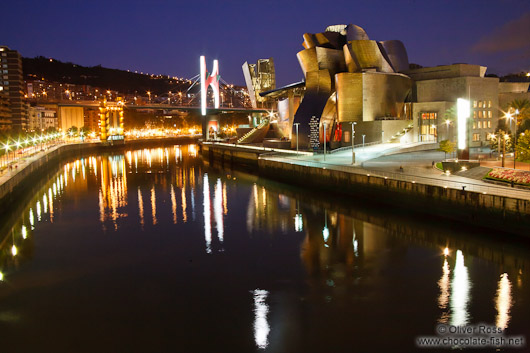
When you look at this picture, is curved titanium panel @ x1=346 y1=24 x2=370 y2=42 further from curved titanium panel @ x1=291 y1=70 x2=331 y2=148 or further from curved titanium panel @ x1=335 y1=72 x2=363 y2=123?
curved titanium panel @ x1=335 y1=72 x2=363 y2=123

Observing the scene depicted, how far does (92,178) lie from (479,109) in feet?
83.4

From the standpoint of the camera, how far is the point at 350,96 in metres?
33.1

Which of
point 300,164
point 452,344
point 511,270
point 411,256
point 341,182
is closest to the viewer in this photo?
point 452,344

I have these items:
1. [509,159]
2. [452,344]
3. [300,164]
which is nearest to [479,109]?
[509,159]

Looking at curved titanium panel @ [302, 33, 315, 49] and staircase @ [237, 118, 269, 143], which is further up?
curved titanium panel @ [302, 33, 315, 49]

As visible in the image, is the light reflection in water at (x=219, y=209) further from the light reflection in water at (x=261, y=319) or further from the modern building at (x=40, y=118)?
the modern building at (x=40, y=118)

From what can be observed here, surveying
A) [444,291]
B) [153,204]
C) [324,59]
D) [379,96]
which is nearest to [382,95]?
[379,96]

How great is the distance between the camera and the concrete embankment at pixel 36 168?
19484 millimetres

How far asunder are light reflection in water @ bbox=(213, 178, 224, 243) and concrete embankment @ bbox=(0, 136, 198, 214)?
7.82 metres

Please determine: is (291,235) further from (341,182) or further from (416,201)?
(341,182)

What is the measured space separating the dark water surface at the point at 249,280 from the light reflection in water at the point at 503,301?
1.4 inches

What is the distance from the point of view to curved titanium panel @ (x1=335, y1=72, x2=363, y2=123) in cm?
3278

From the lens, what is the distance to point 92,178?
3167cm

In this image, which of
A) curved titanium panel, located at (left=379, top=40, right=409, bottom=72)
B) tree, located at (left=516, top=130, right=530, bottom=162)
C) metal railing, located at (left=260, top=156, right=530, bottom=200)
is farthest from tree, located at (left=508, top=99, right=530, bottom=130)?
metal railing, located at (left=260, top=156, right=530, bottom=200)
